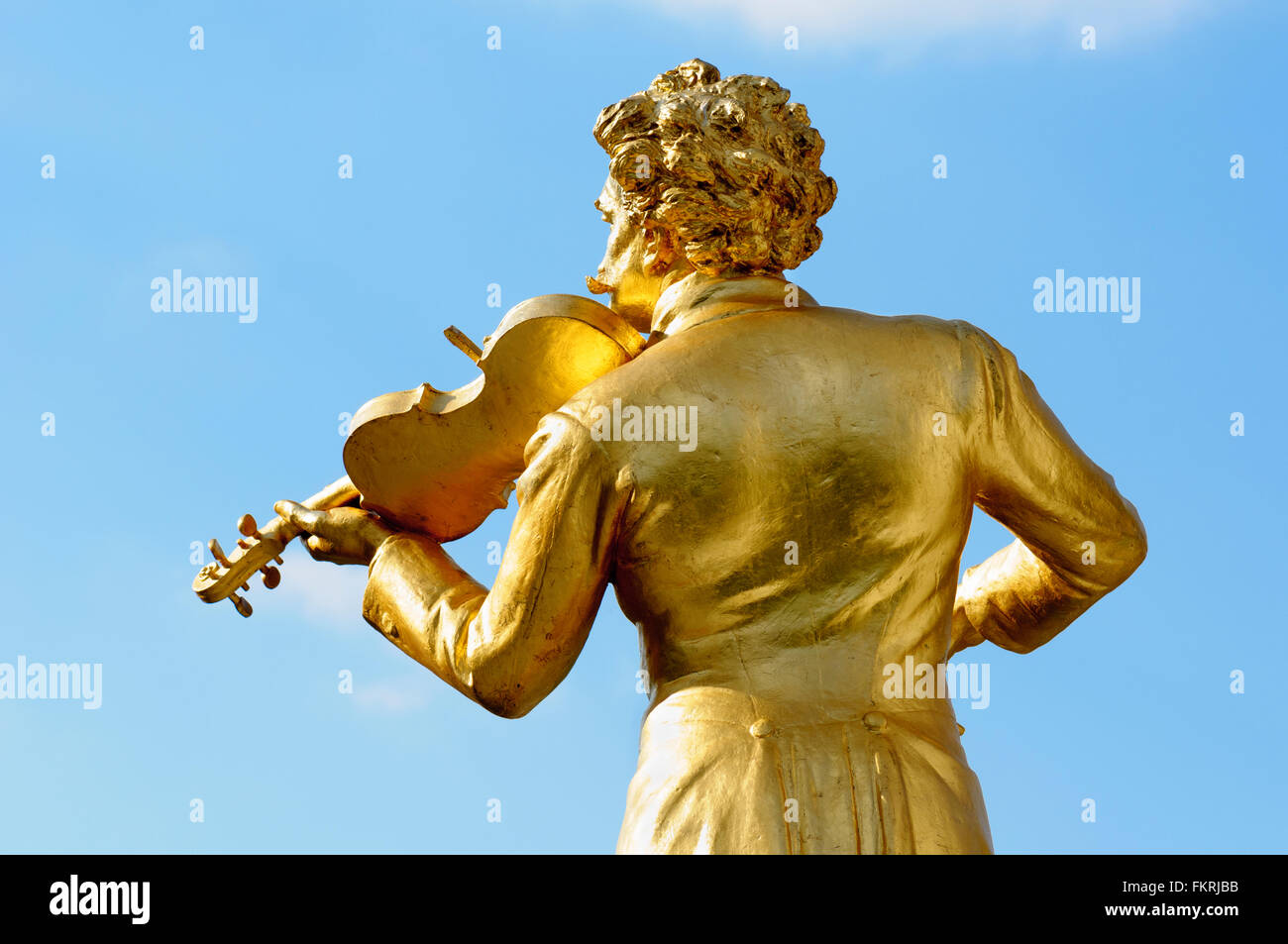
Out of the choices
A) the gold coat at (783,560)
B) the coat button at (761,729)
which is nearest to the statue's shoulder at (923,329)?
the gold coat at (783,560)

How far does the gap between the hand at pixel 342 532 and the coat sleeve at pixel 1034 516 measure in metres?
2.29

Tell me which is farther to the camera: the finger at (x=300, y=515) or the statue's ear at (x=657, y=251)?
the finger at (x=300, y=515)

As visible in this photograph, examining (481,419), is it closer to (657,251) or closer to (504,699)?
(657,251)

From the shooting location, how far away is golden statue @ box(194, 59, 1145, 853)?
7.73 m

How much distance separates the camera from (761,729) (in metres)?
7.70

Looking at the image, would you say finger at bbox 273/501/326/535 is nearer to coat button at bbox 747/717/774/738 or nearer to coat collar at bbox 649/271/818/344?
coat collar at bbox 649/271/818/344

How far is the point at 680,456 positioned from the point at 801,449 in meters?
→ 0.42

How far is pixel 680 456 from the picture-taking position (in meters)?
7.98

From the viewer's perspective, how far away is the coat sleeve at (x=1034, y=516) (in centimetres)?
818

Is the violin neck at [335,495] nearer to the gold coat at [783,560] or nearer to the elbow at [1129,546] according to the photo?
the gold coat at [783,560]

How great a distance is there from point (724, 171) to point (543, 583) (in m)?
1.70

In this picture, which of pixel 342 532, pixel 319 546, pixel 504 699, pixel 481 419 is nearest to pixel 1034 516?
pixel 504 699
